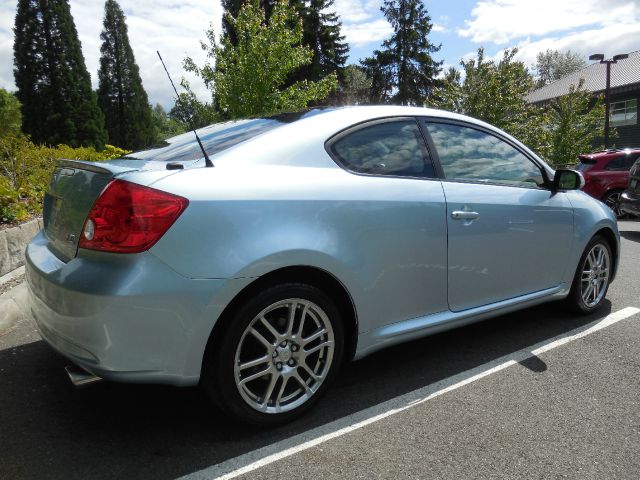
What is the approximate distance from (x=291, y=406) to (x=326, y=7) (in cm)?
3648

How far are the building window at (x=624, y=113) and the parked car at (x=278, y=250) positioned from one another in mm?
30880

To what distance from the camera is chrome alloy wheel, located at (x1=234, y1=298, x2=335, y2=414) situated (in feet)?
7.91

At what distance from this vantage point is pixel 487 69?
56.2ft

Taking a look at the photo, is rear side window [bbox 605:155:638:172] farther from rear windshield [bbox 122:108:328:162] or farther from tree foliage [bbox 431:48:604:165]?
rear windshield [bbox 122:108:328:162]

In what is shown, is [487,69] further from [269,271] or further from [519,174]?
[269,271]

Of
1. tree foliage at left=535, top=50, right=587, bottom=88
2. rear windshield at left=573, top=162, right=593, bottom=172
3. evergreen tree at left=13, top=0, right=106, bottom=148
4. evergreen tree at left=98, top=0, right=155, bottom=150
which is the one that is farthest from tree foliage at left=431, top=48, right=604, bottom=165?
tree foliage at left=535, top=50, right=587, bottom=88

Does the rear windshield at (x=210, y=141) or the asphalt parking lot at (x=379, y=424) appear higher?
the rear windshield at (x=210, y=141)

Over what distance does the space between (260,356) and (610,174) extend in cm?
1225

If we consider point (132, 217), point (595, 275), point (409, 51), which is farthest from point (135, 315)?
point (409, 51)

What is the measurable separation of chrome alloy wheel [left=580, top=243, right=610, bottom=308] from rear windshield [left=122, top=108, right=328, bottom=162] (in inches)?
105

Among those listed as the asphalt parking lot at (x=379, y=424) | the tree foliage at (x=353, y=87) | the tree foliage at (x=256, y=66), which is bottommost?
the asphalt parking lot at (x=379, y=424)

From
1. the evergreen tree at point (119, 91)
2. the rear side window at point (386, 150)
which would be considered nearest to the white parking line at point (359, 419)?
the rear side window at point (386, 150)

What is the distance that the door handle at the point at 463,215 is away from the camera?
3.04 m

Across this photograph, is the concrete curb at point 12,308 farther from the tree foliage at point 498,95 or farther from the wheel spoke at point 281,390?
the tree foliage at point 498,95
